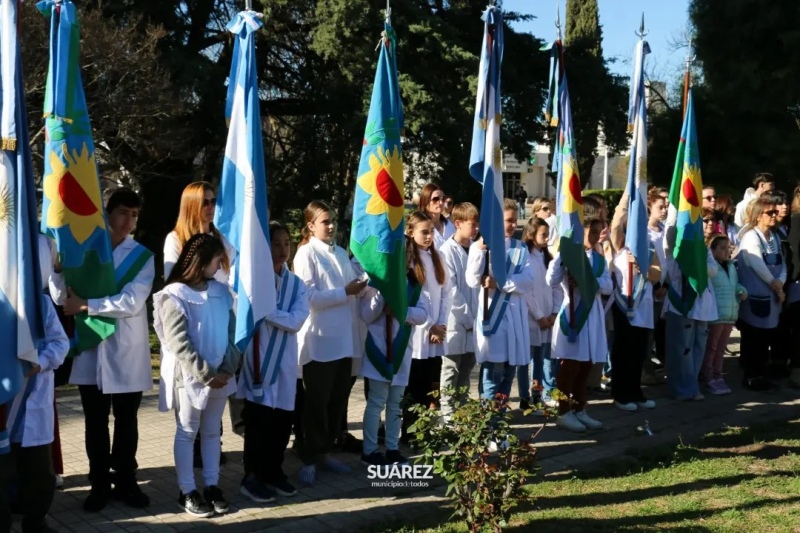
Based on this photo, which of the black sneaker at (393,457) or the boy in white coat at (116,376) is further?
the black sneaker at (393,457)

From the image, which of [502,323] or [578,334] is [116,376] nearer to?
[502,323]

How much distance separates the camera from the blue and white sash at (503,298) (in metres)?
7.17

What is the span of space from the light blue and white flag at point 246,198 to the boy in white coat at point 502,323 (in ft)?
6.55

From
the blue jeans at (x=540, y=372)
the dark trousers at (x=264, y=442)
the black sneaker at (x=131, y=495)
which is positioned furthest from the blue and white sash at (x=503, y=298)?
the black sneaker at (x=131, y=495)

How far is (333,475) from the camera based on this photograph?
20.9 feet

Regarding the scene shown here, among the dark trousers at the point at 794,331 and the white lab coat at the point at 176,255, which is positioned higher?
the white lab coat at the point at 176,255

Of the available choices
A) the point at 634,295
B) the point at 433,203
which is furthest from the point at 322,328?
the point at 634,295

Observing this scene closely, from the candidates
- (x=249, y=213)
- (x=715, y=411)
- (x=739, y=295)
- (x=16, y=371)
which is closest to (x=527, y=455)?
(x=249, y=213)

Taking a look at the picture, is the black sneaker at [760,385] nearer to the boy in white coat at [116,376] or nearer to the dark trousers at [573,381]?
the dark trousers at [573,381]

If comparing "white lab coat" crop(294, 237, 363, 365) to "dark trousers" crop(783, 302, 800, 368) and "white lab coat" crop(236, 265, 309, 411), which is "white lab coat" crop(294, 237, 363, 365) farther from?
"dark trousers" crop(783, 302, 800, 368)

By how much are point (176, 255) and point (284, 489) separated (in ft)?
5.63

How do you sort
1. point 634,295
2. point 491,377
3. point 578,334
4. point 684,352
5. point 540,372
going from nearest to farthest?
point 491,377, point 578,334, point 634,295, point 540,372, point 684,352

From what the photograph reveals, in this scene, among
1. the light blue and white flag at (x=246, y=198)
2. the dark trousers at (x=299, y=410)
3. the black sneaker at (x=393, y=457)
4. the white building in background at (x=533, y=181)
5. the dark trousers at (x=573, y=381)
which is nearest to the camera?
the light blue and white flag at (x=246, y=198)

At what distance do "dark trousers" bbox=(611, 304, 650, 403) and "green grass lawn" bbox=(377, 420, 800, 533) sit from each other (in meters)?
1.23
